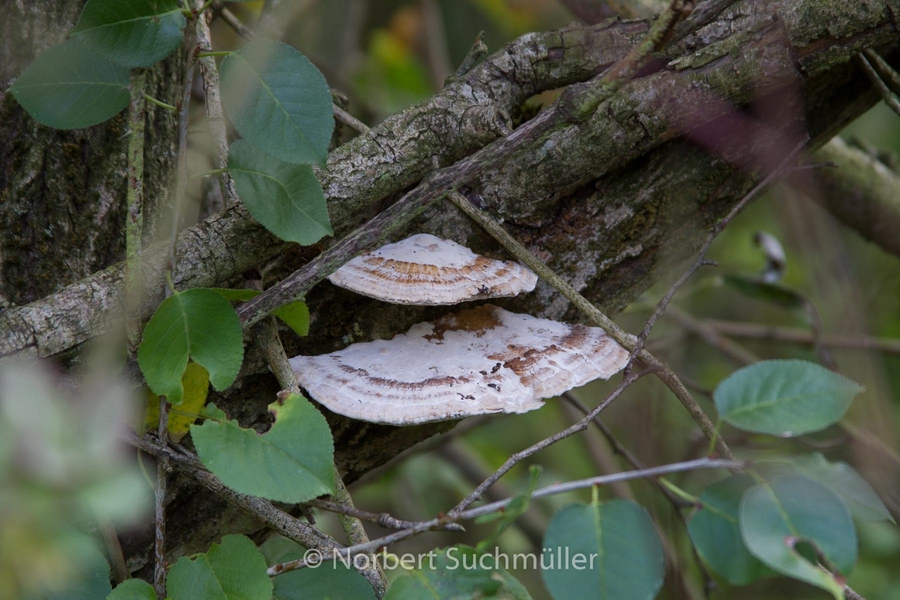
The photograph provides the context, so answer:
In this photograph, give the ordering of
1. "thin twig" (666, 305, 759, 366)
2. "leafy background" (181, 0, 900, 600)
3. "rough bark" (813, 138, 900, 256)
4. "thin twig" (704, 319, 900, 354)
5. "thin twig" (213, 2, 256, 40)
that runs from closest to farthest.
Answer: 1. "thin twig" (213, 2, 256, 40)
2. "rough bark" (813, 138, 900, 256)
3. "thin twig" (704, 319, 900, 354)
4. "thin twig" (666, 305, 759, 366)
5. "leafy background" (181, 0, 900, 600)

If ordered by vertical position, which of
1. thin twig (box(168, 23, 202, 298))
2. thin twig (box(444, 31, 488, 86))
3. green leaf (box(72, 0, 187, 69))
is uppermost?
green leaf (box(72, 0, 187, 69))

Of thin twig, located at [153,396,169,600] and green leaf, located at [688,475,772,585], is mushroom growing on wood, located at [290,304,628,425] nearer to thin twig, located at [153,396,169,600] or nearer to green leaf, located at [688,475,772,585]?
thin twig, located at [153,396,169,600]

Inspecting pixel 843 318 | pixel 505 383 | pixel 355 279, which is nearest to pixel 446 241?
pixel 355 279

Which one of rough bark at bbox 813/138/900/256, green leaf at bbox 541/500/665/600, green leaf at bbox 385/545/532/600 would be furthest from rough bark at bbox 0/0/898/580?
rough bark at bbox 813/138/900/256

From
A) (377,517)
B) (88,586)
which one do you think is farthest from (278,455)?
(88,586)

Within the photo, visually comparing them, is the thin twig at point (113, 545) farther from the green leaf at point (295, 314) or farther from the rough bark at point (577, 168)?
the green leaf at point (295, 314)

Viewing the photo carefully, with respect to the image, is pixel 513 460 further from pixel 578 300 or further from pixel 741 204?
pixel 741 204

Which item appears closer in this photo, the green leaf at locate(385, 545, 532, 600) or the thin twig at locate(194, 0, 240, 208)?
the green leaf at locate(385, 545, 532, 600)
